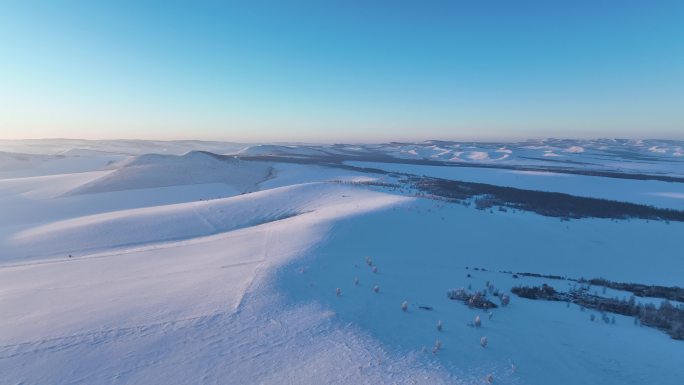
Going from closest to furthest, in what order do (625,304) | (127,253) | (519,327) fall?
(519,327), (625,304), (127,253)

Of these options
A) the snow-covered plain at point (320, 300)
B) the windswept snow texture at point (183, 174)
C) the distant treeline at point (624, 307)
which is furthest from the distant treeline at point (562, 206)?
the windswept snow texture at point (183, 174)

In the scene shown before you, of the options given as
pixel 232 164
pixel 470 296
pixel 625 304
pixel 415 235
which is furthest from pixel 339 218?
pixel 232 164

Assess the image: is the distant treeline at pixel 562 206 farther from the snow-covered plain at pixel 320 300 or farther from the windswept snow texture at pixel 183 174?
the windswept snow texture at pixel 183 174

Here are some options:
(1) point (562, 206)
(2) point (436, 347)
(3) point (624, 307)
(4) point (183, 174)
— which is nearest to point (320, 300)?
(2) point (436, 347)

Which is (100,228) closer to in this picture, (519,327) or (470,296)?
(470,296)

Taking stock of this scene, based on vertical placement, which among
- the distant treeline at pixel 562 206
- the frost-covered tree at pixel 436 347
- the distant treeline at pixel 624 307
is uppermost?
the frost-covered tree at pixel 436 347

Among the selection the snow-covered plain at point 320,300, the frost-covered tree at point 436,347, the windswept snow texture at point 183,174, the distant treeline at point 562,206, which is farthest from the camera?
the windswept snow texture at point 183,174

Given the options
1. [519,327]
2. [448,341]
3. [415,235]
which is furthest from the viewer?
[415,235]

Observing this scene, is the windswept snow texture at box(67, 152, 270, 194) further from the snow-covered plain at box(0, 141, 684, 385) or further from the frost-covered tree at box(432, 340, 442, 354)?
the frost-covered tree at box(432, 340, 442, 354)
